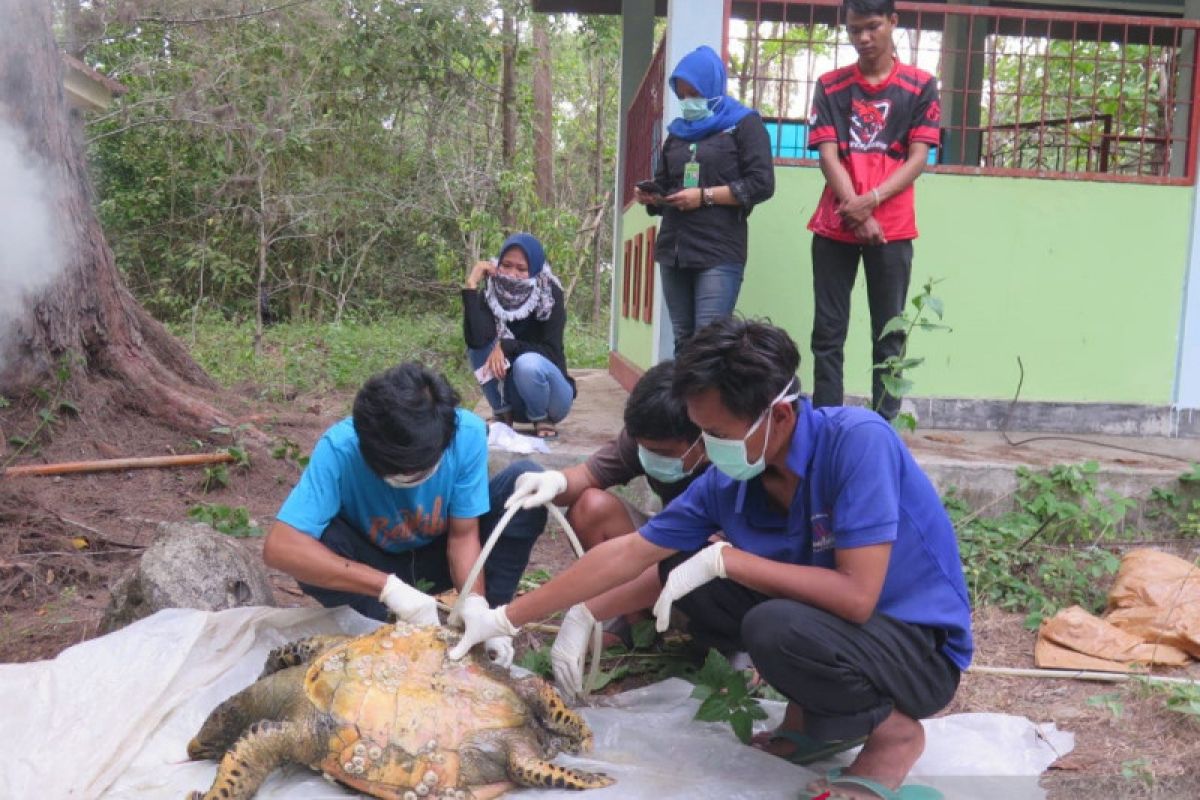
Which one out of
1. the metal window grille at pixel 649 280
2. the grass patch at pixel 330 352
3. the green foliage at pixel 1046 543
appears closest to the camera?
the green foliage at pixel 1046 543

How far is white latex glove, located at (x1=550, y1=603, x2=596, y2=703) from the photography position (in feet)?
9.38

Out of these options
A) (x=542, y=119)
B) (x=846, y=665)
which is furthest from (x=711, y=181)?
(x=542, y=119)

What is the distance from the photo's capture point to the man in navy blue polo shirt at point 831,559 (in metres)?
2.21

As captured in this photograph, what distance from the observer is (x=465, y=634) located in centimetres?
261

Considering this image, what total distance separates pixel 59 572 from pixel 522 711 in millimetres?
2275

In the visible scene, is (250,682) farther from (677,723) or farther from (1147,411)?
(1147,411)

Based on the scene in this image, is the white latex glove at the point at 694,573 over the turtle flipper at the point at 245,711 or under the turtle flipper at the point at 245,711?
over

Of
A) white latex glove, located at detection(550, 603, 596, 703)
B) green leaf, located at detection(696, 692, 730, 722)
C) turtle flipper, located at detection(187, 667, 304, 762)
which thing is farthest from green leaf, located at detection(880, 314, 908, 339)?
turtle flipper, located at detection(187, 667, 304, 762)

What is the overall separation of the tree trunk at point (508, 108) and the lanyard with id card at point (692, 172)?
26.5ft

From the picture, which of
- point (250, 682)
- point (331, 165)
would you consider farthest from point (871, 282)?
point (331, 165)

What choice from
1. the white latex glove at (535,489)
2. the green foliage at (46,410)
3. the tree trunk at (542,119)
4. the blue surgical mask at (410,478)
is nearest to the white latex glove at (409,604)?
the blue surgical mask at (410,478)

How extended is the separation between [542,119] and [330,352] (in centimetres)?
Answer: 548

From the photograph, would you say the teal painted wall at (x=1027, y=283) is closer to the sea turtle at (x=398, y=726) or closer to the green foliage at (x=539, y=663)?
the green foliage at (x=539, y=663)

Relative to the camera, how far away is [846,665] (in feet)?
7.32
